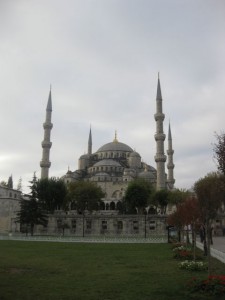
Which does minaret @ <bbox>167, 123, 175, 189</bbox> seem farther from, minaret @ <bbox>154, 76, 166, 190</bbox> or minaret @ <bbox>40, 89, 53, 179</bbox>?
minaret @ <bbox>40, 89, 53, 179</bbox>

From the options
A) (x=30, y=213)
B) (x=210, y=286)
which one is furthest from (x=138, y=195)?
(x=210, y=286)

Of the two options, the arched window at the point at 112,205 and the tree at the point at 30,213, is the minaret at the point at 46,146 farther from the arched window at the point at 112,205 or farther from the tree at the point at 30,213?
the tree at the point at 30,213

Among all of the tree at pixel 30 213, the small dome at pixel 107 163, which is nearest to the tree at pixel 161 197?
the tree at pixel 30 213

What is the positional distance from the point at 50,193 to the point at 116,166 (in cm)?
3087

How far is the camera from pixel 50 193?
5216 cm

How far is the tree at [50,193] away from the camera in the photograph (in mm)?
52188

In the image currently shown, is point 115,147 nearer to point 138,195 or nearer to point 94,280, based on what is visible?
point 138,195

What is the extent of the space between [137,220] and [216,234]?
12.1 meters

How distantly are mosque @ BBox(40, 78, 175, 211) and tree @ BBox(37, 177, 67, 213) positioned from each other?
30.5 ft

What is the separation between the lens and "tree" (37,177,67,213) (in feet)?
171

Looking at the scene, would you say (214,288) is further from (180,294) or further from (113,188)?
(113,188)

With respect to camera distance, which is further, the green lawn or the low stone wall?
the low stone wall

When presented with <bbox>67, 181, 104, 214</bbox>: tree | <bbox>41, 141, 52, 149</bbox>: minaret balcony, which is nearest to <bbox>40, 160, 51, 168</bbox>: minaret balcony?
<bbox>41, 141, 52, 149</bbox>: minaret balcony

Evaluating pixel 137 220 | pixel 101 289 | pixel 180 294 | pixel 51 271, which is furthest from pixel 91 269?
pixel 137 220
